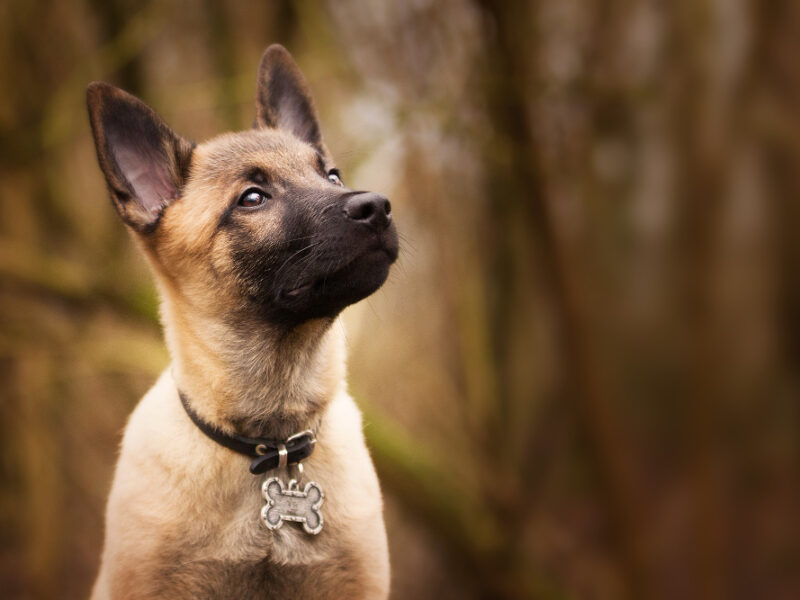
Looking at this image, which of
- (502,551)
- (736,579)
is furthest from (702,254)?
(736,579)

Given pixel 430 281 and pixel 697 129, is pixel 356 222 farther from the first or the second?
pixel 697 129

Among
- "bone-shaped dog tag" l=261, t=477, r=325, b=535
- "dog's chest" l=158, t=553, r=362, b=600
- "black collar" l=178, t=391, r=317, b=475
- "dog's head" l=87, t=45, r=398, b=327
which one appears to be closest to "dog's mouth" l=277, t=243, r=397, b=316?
"dog's head" l=87, t=45, r=398, b=327

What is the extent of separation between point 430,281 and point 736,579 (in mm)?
6019

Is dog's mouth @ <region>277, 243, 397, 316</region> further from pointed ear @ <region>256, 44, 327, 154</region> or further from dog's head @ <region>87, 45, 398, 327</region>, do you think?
pointed ear @ <region>256, 44, 327, 154</region>

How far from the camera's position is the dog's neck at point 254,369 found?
77.0 inches

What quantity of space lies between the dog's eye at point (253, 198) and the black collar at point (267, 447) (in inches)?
25.7

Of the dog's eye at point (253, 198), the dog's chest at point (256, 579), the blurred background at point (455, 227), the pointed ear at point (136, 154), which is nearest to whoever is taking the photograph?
the pointed ear at point (136, 154)

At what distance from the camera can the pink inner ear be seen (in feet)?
6.09

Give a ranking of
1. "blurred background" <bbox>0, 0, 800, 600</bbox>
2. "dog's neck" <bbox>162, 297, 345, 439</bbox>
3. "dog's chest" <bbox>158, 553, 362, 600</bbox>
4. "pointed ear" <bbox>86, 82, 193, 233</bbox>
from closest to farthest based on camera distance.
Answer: "pointed ear" <bbox>86, 82, 193, 233</bbox> → "dog's chest" <bbox>158, 553, 362, 600</bbox> → "dog's neck" <bbox>162, 297, 345, 439</bbox> → "blurred background" <bbox>0, 0, 800, 600</bbox>

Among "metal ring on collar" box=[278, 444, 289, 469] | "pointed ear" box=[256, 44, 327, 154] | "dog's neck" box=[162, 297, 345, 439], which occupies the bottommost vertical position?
"metal ring on collar" box=[278, 444, 289, 469]

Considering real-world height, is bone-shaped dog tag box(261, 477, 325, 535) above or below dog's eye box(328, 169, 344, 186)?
below

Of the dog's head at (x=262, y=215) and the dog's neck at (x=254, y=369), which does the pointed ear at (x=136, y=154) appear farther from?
the dog's neck at (x=254, y=369)

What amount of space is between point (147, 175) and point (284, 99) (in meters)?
0.42

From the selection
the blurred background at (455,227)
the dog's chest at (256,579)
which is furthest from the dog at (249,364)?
the blurred background at (455,227)
